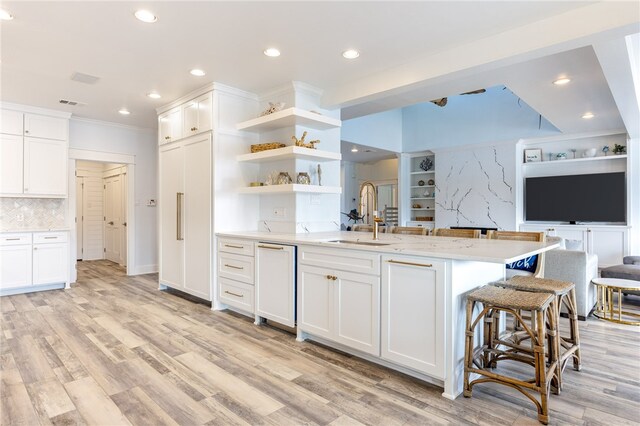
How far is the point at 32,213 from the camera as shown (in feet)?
17.7

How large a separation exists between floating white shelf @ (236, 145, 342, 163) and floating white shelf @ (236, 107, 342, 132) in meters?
0.31

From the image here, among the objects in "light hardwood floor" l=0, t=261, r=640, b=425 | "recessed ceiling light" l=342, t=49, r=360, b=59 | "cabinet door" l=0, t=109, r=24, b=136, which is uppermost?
"recessed ceiling light" l=342, t=49, r=360, b=59

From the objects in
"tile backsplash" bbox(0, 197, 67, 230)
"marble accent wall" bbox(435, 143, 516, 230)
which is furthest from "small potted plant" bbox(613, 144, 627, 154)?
"tile backsplash" bbox(0, 197, 67, 230)

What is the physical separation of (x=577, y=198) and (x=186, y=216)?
6.64 m

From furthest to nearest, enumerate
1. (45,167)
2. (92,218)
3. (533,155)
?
(92,218)
(533,155)
(45,167)

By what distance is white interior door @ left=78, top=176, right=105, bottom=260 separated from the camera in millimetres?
8047

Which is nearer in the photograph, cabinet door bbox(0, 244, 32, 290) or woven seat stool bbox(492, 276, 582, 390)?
woven seat stool bbox(492, 276, 582, 390)

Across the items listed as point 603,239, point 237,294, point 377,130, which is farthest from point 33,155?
point 603,239

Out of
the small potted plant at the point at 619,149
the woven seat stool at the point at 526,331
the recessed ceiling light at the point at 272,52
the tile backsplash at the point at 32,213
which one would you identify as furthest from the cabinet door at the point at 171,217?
the small potted plant at the point at 619,149

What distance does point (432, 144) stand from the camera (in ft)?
26.2

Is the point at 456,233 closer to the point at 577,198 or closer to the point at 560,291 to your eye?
the point at 560,291

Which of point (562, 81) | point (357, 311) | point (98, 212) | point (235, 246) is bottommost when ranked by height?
point (357, 311)

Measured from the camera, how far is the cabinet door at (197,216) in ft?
13.8

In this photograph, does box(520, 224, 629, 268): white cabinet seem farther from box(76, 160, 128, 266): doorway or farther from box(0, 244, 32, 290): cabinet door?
box(76, 160, 128, 266): doorway
